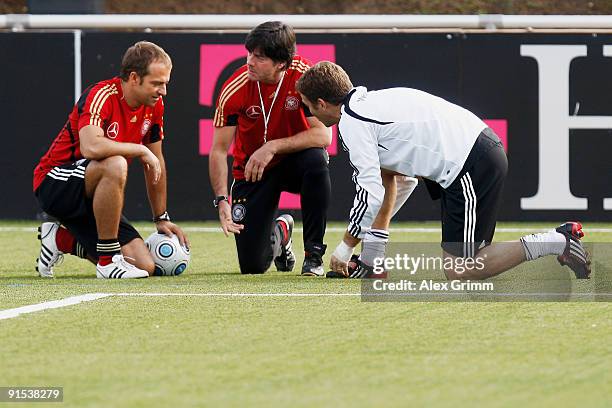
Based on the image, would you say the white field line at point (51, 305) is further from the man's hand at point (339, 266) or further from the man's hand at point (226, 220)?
the man's hand at point (339, 266)

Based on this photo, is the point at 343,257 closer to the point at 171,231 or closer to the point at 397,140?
the point at 397,140

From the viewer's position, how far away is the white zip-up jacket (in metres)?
6.29

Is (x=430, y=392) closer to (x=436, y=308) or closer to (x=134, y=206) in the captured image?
(x=436, y=308)

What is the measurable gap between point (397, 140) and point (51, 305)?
1.90 metres

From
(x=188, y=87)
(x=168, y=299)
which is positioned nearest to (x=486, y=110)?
(x=188, y=87)

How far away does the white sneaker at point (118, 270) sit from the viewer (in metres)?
6.99

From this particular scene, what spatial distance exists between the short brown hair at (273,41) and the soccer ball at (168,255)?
1174 mm

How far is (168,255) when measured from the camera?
7285mm

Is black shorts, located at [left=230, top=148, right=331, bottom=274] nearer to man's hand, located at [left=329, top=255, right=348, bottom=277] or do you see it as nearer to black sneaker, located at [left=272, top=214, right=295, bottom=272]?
black sneaker, located at [left=272, top=214, right=295, bottom=272]

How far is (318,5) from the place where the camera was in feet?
62.6

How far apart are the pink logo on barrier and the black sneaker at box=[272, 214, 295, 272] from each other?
3.59 metres

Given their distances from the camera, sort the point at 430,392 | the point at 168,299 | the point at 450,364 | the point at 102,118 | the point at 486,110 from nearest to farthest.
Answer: the point at 430,392 < the point at 450,364 < the point at 168,299 < the point at 102,118 < the point at 486,110

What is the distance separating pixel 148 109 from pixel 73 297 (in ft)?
5.45

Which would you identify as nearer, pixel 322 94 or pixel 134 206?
pixel 322 94
